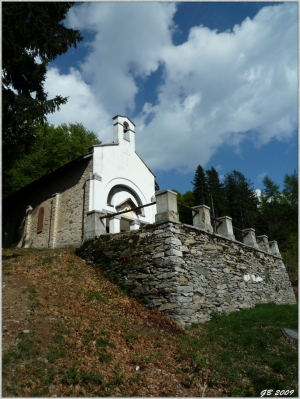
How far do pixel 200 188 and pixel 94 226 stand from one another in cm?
3028

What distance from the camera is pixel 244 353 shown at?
7.55 metres

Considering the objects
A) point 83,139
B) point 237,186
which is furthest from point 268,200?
point 83,139

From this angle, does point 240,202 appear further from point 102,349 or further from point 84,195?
point 102,349

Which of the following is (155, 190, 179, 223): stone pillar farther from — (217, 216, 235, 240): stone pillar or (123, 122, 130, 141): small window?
(123, 122, 130, 141): small window

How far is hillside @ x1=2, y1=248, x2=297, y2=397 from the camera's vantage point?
18.3 ft

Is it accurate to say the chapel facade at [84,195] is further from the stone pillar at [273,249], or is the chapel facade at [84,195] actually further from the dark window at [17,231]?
the stone pillar at [273,249]

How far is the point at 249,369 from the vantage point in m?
6.79

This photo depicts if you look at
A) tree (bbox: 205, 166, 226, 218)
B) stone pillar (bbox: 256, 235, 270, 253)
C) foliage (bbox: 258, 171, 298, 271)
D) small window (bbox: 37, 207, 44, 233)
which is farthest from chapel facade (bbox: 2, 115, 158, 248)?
tree (bbox: 205, 166, 226, 218)

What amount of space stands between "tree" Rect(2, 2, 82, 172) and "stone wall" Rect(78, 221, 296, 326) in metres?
4.73

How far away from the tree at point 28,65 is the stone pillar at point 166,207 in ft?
15.4

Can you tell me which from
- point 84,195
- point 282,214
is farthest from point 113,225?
point 282,214

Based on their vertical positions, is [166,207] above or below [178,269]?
above

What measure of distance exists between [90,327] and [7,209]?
19.3 meters

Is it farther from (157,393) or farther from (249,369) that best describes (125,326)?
(249,369)
